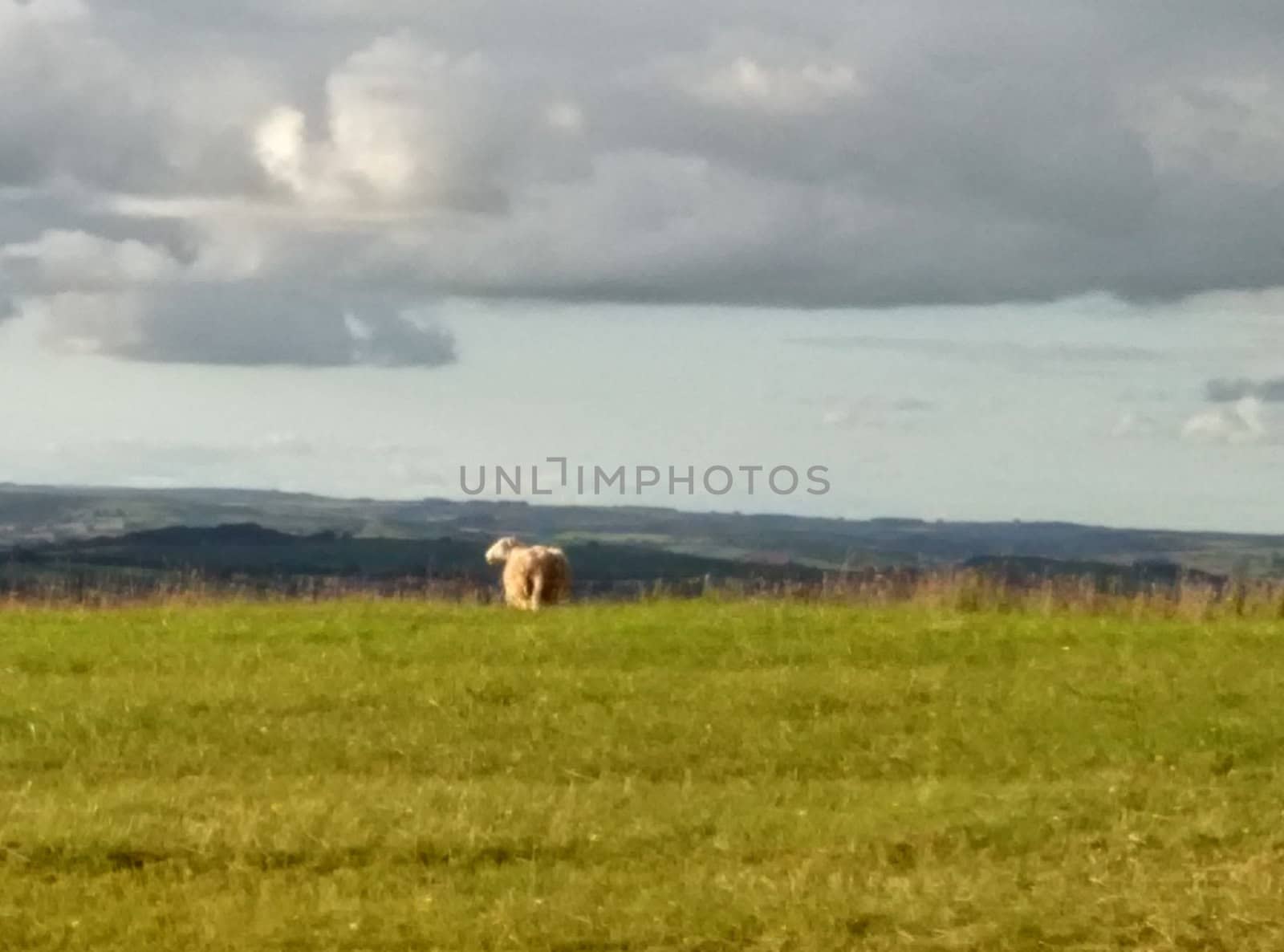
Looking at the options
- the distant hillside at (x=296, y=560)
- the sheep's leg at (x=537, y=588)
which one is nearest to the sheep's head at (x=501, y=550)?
the distant hillside at (x=296, y=560)

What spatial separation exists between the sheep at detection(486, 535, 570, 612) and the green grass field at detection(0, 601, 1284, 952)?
4.26 meters

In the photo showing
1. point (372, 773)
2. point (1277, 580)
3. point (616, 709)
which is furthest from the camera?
point (1277, 580)

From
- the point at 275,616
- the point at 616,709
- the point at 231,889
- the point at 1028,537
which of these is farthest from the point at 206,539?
the point at 231,889

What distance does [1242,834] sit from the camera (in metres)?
13.0

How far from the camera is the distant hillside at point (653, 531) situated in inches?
2702

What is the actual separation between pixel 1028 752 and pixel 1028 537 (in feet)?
219

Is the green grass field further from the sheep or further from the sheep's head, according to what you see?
the sheep's head

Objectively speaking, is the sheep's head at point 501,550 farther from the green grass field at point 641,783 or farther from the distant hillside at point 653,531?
the distant hillside at point 653,531

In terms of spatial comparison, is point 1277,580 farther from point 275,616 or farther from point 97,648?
point 97,648

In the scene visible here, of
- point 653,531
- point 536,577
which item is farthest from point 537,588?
point 653,531

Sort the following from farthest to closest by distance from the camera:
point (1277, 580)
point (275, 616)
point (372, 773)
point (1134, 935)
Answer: point (1277, 580) < point (275, 616) < point (372, 773) < point (1134, 935)

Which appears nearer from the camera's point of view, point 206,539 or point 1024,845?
point 1024,845

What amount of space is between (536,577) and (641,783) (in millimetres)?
13831

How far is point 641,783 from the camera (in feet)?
49.7
